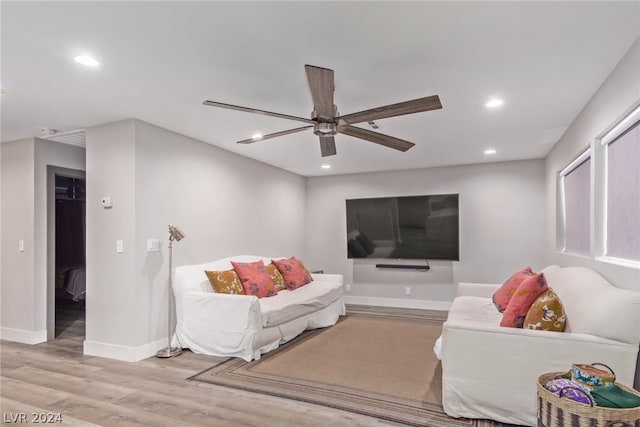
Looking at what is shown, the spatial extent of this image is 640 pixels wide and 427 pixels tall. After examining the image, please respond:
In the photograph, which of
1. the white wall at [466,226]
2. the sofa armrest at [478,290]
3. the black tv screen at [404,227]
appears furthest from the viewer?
the black tv screen at [404,227]

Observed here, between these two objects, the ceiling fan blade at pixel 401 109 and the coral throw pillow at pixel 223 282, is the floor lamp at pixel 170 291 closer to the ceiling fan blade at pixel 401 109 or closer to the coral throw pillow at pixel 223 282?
the coral throw pillow at pixel 223 282

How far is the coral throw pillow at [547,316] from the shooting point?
243cm

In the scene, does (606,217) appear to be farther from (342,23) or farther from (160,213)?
(160,213)

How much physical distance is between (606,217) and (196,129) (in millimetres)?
3879

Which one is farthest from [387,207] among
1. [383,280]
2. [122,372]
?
[122,372]

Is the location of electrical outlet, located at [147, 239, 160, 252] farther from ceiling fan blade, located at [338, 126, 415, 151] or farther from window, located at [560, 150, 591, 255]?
window, located at [560, 150, 591, 255]

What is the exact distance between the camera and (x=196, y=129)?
4.07 meters

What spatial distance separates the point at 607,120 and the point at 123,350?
462cm

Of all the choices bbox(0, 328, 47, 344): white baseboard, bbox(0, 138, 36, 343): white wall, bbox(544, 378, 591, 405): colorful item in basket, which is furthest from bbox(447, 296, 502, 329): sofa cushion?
bbox(0, 138, 36, 343): white wall

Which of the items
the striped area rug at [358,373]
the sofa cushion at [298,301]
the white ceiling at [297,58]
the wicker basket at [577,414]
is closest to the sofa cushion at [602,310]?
the wicker basket at [577,414]

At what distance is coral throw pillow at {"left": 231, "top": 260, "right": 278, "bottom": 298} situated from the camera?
4.34 m

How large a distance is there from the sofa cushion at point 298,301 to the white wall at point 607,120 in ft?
9.25

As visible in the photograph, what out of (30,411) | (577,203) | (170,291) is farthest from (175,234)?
(577,203)

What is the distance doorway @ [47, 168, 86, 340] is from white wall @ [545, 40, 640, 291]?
551 cm
